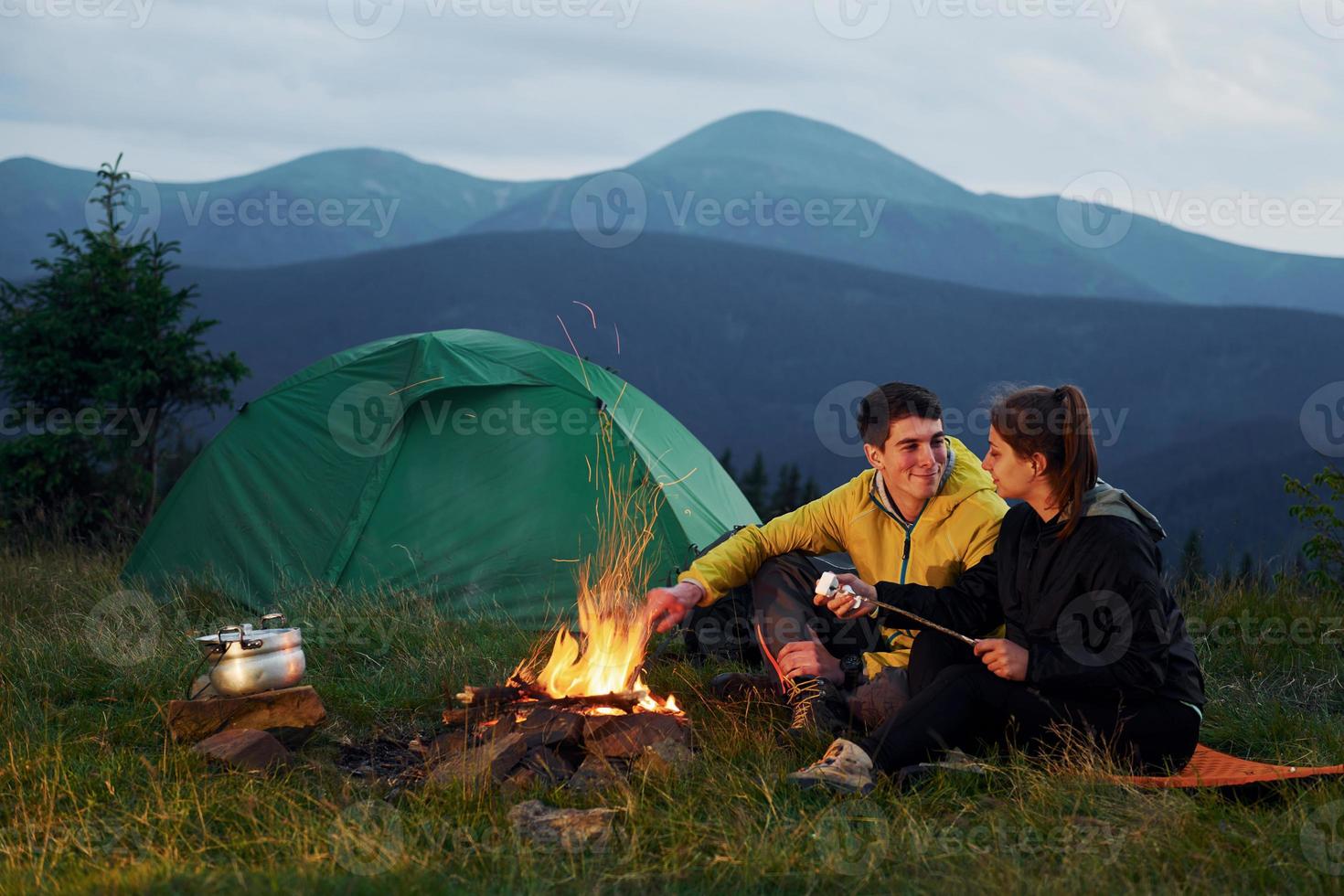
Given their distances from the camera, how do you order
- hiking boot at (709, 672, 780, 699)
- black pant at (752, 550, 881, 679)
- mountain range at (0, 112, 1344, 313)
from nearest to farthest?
hiking boot at (709, 672, 780, 699), black pant at (752, 550, 881, 679), mountain range at (0, 112, 1344, 313)

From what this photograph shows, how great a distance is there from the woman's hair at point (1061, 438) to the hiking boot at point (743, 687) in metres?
1.40

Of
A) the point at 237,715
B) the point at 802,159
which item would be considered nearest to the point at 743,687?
the point at 237,715

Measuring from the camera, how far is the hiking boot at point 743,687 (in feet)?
14.9

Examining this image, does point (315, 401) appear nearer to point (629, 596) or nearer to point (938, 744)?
point (629, 596)

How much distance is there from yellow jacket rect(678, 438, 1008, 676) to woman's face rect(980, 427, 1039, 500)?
0.52m

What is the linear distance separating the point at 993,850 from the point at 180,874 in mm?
2124

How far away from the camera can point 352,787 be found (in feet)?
12.3

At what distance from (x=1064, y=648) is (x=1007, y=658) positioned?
0.18 meters

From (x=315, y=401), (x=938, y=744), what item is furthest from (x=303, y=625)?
(x=938, y=744)

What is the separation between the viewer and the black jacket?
3.52m

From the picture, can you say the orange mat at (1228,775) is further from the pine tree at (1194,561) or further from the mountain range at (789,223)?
the mountain range at (789,223)

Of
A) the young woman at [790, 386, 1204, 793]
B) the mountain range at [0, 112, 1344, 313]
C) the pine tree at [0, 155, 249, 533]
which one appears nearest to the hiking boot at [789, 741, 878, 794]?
the young woman at [790, 386, 1204, 793]

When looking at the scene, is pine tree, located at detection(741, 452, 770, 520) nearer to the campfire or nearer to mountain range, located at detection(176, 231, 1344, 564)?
the campfire

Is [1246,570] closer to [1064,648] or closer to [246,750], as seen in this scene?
[1064,648]
